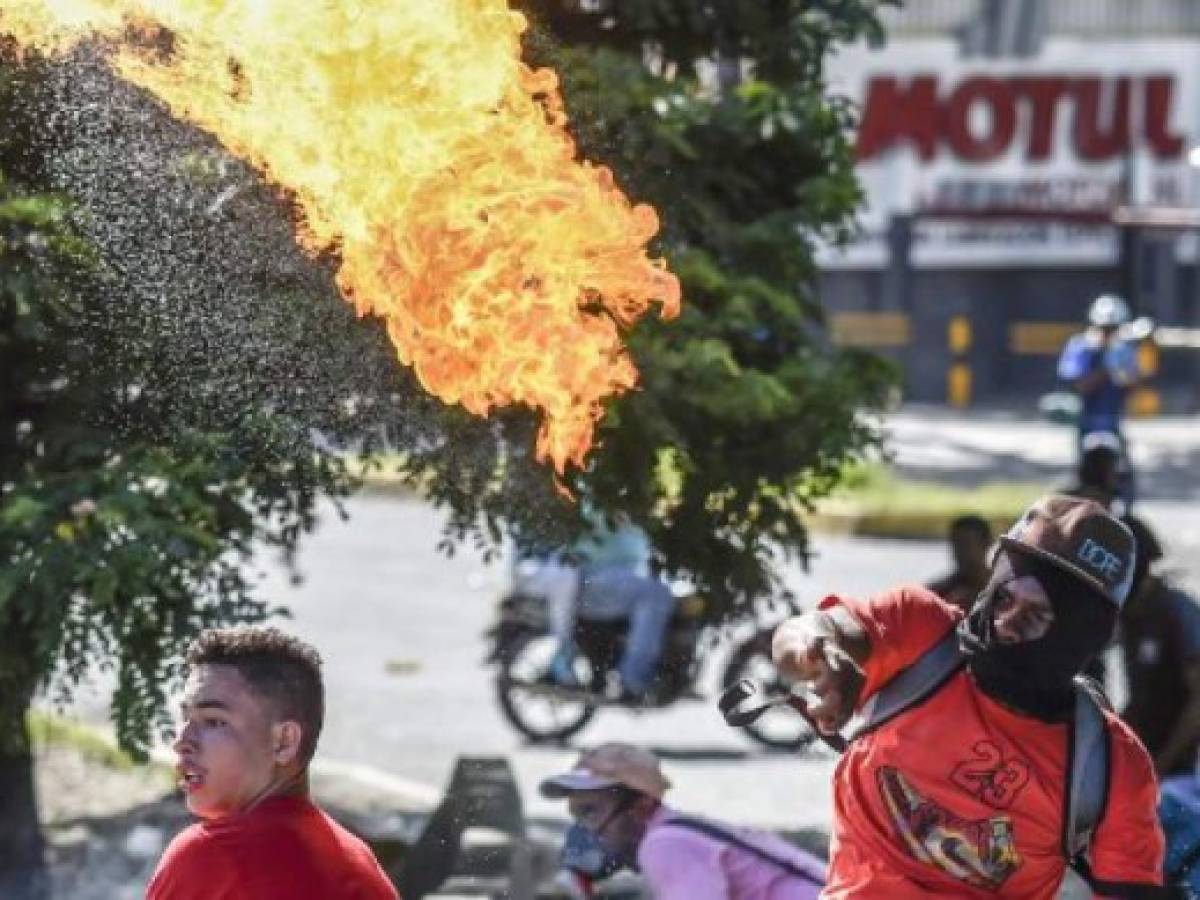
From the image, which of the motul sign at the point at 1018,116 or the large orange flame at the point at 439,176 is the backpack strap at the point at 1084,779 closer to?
the large orange flame at the point at 439,176

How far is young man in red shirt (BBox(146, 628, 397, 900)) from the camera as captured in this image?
4.17 metres

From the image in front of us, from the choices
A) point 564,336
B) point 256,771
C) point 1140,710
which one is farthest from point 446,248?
point 1140,710

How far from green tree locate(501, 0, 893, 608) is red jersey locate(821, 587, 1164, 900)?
289cm

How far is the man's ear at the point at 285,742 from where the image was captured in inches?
170

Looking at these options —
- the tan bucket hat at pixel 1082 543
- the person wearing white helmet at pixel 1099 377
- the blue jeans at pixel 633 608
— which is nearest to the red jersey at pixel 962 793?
the tan bucket hat at pixel 1082 543

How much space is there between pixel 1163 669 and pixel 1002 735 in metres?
3.40

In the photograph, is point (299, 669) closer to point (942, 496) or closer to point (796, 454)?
point (796, 454)

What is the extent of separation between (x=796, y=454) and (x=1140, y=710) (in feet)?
4.18

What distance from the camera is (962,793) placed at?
15.6 ft

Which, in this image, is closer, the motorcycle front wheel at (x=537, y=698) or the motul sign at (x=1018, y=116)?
the motorcycle front wheel at (x=537, y=698)

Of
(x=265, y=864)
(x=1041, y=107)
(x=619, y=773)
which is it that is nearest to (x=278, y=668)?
(x=265, y=864)

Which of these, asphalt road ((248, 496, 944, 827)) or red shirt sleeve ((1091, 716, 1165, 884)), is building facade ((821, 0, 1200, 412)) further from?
red shirt sleeve ((1091, 716, 1165, 884))

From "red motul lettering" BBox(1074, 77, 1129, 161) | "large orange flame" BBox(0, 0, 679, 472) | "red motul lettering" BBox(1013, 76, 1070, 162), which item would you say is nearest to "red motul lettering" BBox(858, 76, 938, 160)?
"red motul lettering" BBox(1013, 76, 1070, 162)

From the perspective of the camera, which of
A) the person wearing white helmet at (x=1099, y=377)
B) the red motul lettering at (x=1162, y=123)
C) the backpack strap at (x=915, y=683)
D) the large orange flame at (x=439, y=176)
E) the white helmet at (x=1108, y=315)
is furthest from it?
the red motul lettering at (x=1162, y=123)
